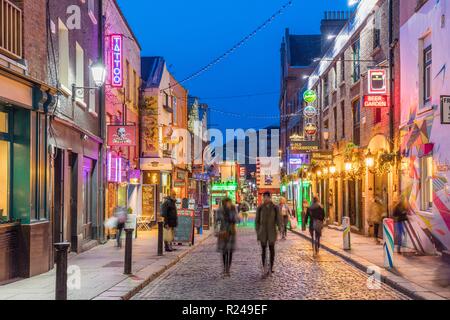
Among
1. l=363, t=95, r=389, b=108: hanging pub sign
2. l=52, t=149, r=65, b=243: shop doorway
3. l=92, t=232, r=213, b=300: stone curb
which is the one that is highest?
l=363, t=95, r=389, b=108: hanging pub sign

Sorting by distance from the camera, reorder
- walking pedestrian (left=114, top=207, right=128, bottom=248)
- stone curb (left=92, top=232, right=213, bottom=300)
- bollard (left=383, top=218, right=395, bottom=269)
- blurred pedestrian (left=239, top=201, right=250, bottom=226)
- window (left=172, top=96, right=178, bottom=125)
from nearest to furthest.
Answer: stone curb (left=92, top=232, right=213, bottom=300), bollard (left=383, top=218, right=395, bottom=269), walking pedestrian (left=114, top=207, right=128, bottom=248), window (left=172, top=96, right=178, bottom=125), blurred pedestrian (left=239, top=201, right=250, bottom=226)

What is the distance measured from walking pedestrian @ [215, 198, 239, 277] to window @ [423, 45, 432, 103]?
274 inches

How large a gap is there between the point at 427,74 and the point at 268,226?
719cm

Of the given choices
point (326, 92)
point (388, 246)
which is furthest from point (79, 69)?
point (326, 92)

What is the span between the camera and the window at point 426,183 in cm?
1691

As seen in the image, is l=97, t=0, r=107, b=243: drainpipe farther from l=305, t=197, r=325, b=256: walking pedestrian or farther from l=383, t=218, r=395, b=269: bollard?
l=383, t=218, r=395, b=269: bollard

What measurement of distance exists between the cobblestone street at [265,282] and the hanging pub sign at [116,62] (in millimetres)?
6805

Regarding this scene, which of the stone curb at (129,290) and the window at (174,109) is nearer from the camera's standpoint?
the stone curb at (129,290)

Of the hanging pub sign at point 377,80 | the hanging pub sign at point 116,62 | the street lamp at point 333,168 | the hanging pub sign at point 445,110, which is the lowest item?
the street lamp at point 333,168

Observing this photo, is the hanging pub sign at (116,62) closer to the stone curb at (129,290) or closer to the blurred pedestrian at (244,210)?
the stone curb at (129,290)

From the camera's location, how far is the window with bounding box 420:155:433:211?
16906 mm

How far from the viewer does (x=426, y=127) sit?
54.8 ft

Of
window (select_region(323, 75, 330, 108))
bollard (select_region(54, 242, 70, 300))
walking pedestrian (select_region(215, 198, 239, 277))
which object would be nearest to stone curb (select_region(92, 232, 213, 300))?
bollard (select_region(54, 242, 70, 300))

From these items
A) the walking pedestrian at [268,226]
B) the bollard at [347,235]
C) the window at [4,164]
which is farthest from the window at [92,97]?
the bollard at [347,235]
